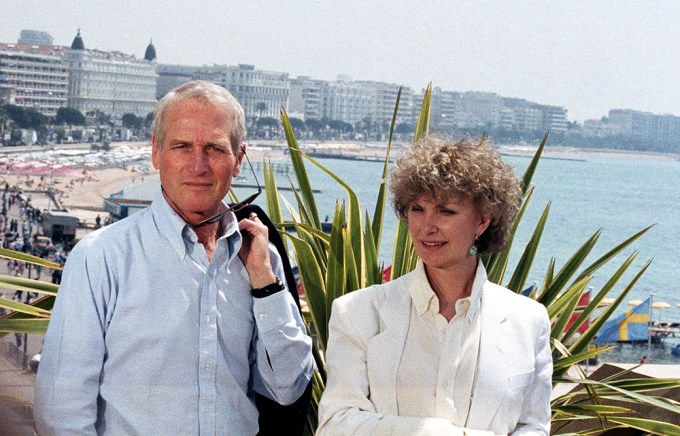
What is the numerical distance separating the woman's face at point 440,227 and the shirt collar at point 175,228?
22 centimetres

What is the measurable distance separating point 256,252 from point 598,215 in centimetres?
6003

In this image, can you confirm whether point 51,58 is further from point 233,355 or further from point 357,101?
point 233,355

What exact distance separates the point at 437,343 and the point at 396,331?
2.0 inches

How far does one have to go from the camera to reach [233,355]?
→ 1265 mm

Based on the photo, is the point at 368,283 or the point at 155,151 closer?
the point at 155,151

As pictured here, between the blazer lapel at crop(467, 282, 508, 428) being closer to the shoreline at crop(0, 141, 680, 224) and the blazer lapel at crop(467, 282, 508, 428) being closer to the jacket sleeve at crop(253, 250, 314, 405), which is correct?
the jacket sleeve at crop(253, 250, 314, 405)

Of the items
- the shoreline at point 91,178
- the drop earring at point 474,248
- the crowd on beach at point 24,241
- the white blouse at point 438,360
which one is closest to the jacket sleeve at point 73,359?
the white blouse at point 438,360

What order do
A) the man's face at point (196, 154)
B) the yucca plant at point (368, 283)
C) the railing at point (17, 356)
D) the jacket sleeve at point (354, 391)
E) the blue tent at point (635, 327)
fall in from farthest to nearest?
the blue tent at point (635, 327) → the yucca plant at point (368, 283) → the railing at point (17, 356) → the man's face at point (196, 154) → the jacket sleeve at point (354, 391)

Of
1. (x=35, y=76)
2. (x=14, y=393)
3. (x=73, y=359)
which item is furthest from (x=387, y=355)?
(x=35, y=76)

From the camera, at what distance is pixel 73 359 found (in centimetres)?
117

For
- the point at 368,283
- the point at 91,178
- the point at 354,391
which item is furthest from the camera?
the point at 91,178

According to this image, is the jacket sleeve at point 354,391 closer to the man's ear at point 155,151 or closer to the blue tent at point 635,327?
the man's ear at point 155,151

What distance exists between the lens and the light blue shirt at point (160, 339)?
3.85 ft

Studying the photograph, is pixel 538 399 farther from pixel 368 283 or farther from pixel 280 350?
Result: pixel 368 283
